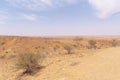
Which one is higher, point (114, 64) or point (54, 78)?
point (114, 64)

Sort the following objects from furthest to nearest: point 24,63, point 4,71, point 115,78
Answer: point 4,71 < point 24,63 < point 115,78

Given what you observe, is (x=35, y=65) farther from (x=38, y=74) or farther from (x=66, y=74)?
(x=66, y=74)

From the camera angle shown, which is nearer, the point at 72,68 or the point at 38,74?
the point at 72,68

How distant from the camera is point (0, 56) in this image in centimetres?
2780

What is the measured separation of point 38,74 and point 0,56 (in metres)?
15.1

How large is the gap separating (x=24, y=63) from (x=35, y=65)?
3.03 ft

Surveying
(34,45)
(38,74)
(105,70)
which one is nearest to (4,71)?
(38,74)

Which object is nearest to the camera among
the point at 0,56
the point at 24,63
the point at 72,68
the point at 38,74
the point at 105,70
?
the point at 105,70

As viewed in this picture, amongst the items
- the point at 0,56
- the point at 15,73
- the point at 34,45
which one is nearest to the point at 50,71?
the point at 15,73

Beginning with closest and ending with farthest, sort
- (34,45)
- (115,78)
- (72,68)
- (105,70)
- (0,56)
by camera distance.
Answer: (115,78) → (105,70) → (72,68) → (0,56) → (34,45)

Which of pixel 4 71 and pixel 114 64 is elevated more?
pixel 114 64

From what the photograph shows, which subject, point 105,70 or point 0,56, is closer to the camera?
point 105,70

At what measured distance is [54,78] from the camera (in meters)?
12.3

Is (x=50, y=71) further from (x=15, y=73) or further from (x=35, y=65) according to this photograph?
(x=15, y=73)
